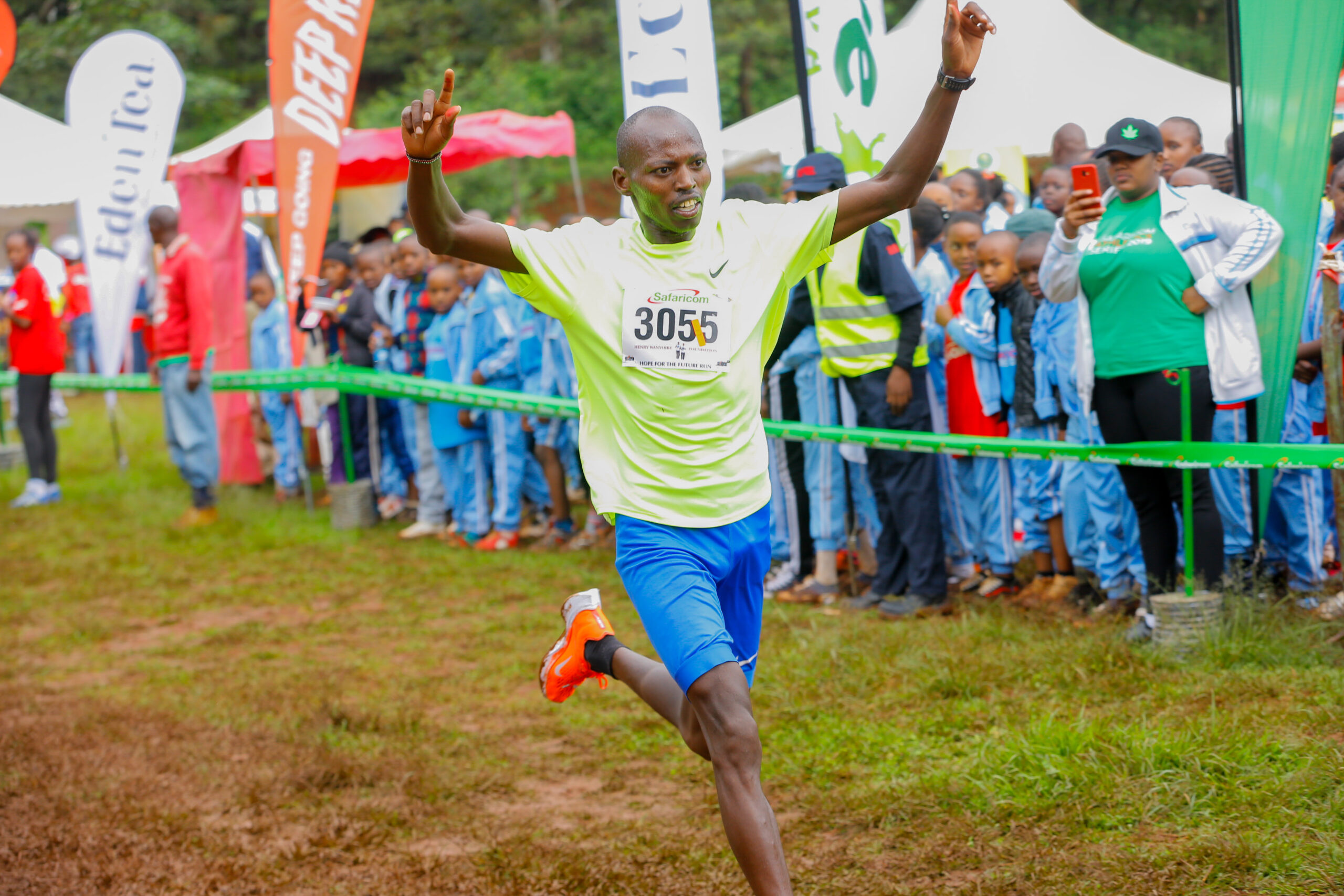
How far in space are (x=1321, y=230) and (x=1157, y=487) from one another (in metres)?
1.61

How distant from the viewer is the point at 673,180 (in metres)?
3.51

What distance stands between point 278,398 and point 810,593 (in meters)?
6.52

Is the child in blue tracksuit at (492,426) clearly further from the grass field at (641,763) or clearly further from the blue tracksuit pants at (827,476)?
the blue tracksuit pants at (827,476)

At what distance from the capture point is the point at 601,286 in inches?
143

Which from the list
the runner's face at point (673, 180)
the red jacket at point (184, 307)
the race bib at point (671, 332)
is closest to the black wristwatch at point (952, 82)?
the runner's face at point (673, 180)

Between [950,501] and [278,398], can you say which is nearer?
[950,501]

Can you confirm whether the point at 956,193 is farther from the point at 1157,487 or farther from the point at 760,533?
the point at 760,533

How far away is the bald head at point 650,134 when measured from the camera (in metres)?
3.52

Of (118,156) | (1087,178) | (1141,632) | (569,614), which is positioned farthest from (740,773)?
(118,156)

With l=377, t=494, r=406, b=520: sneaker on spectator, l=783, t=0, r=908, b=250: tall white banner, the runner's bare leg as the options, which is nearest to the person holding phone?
l=783, t=0, r=908, b=250: tall white banner

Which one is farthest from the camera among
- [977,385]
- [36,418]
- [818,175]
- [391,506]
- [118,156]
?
[118,156]

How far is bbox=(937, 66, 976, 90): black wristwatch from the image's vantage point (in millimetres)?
3559

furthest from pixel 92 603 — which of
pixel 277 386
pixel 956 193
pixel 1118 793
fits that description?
pixel 1118 793

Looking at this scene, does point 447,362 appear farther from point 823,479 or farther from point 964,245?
point 964,245
